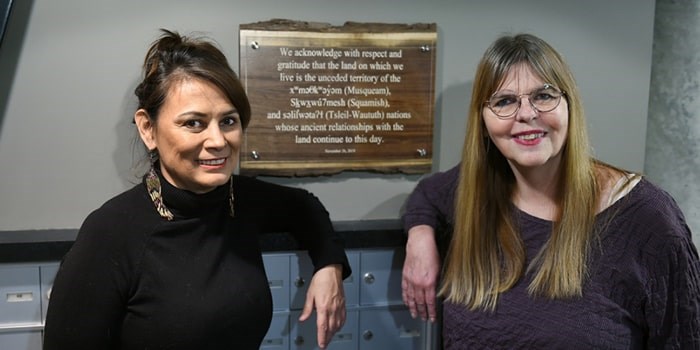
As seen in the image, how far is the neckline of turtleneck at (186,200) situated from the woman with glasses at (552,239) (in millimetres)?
544

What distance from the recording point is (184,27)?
152 centimetres

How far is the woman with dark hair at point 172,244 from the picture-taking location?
1.14m

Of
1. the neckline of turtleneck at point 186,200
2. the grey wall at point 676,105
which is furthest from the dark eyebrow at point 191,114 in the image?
the grey wall at point 676,105

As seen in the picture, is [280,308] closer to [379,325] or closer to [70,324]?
[379,325]

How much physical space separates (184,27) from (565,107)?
867 mm

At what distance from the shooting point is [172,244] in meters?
1.21

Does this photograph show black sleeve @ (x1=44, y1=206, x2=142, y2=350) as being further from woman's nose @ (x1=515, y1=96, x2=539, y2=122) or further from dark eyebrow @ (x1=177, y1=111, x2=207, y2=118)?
woman's nose @ (x1=515, y1=96, x2=539, y2=122)

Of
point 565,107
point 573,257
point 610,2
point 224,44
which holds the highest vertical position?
point 610,2

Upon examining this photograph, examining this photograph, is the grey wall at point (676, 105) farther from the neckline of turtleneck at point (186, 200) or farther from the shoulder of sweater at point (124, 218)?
the shoulder of sweater at point (124, 218)

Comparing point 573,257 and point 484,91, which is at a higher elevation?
point 484,91

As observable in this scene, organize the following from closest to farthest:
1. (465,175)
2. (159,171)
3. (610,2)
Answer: (159,171)
(465,175)
(610,2)

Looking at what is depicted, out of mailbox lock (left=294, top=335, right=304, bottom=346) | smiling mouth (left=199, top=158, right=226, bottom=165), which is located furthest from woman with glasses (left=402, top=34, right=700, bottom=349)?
smiling mouth (left=199, top=158, right=226, bottom=165)

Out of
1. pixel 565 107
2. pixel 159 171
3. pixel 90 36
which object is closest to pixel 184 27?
pixel 90 36

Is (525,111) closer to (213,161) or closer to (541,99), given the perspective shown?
(541,99)
